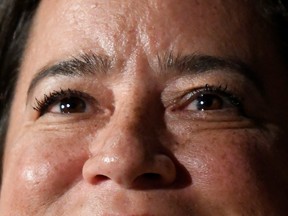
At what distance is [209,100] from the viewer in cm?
122

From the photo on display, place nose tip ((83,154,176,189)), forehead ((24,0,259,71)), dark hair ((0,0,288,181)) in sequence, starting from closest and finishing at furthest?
nose tip ((83,154,176,189)) → forehead ((24,0,259,71)) → dark hair ((0,0,288,181))

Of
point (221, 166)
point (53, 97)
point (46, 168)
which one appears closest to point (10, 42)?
point (53, 97)

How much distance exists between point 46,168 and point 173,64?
1.02 ft

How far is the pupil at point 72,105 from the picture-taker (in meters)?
1.24

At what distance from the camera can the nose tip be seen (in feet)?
3.54

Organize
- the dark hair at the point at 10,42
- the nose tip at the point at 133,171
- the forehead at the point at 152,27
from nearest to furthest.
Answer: the nose tip at the point at 133,171 → the forehead at the point at 152,27 → the dark hair at the point at 10,42

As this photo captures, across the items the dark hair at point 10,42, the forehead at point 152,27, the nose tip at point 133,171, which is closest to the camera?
the nose tip at point 133,171

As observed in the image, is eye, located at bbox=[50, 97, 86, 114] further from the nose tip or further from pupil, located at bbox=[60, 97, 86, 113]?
the nose tip

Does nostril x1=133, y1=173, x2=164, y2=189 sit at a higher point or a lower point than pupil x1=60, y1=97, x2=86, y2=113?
lower

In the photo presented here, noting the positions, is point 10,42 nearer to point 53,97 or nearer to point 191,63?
point 53,97

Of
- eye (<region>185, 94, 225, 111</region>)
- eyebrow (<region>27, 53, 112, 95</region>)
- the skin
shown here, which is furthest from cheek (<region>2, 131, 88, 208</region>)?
eye (<region>185, 94, 225, 111</region>)

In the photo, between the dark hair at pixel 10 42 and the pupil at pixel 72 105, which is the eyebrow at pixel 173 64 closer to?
the pupil at pixel 72 105

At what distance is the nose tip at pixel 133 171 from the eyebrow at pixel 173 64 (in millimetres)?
179

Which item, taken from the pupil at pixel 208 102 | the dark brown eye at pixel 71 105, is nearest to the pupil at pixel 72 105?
the dark brown eye at pixel 71 105
